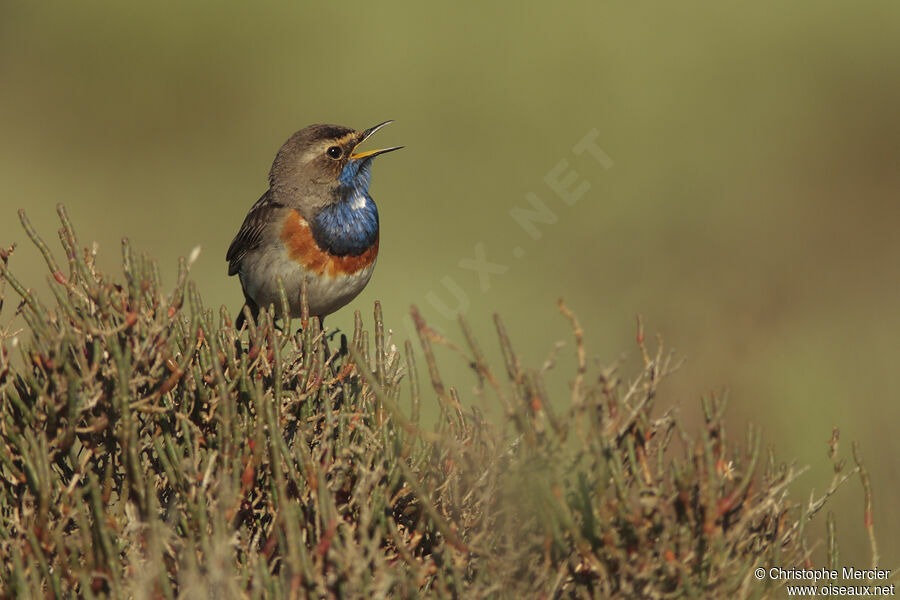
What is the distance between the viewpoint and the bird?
5594 millimetres

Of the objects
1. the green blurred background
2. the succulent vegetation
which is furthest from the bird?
the green blurred background

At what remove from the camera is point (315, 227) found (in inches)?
222

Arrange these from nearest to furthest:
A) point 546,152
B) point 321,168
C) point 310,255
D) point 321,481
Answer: point 321,481 → point 310,255 → point 321,168 → point 546,152

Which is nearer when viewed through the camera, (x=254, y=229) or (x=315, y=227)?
(x=315, y=227)

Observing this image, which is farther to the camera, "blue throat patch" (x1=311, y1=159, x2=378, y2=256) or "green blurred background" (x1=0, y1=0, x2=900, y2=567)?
"green blurred background" (x1=0, y1=0, x2=900, y2=567)

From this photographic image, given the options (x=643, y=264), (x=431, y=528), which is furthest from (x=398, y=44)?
(x=431, y=528)

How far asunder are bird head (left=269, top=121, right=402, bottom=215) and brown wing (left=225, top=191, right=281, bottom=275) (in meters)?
0.08

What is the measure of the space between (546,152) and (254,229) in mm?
5302

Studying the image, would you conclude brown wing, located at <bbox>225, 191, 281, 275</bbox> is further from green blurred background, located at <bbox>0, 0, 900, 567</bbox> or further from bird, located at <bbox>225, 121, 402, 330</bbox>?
green blurred background, located at <bbox>0, 0, 900, 567</bbox>

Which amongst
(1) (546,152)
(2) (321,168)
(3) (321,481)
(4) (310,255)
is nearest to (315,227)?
(4) (310,255)

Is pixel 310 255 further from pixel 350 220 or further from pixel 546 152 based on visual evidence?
pixel 546 152

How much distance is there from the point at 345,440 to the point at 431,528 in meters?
0.42

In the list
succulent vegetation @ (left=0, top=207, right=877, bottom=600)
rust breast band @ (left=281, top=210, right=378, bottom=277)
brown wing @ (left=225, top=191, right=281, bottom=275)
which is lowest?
succulent vegetation @ (left=0, top=207, right=877, bottom=600)

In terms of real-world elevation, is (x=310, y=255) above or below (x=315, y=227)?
below
